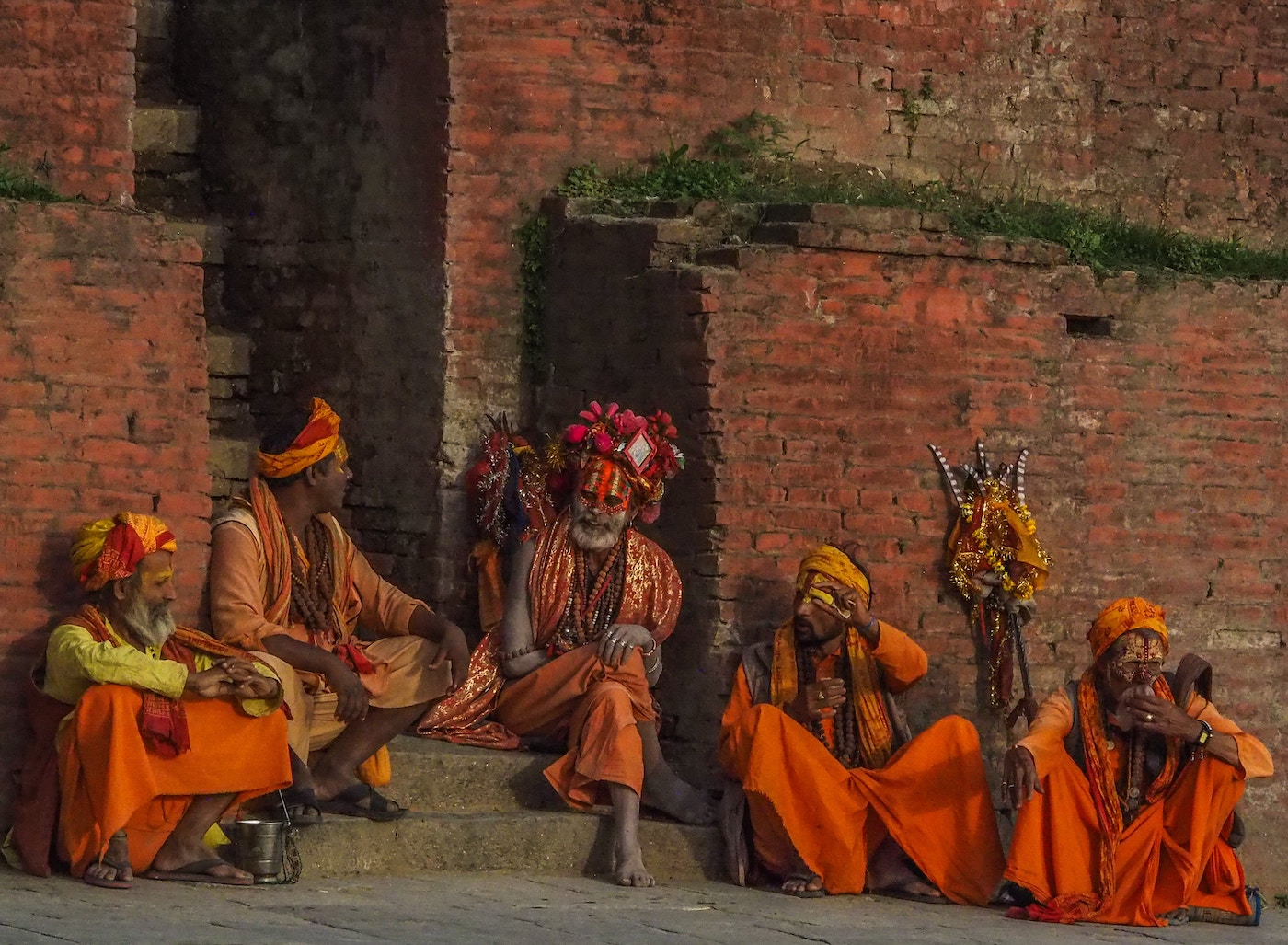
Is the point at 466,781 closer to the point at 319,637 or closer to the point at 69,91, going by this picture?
the point at 319,637

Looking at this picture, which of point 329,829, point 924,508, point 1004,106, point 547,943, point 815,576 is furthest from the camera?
point 1004,106

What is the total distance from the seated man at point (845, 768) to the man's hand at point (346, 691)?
4.37 ft

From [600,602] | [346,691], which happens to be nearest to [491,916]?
[346,691]

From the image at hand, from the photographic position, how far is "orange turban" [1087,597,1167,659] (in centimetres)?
931

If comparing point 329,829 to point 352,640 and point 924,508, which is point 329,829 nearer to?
point 352,640

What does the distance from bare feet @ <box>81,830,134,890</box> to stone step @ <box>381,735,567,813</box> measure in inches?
52.6

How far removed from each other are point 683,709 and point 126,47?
3268mm

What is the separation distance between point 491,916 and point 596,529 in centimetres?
197

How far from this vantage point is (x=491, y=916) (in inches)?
324

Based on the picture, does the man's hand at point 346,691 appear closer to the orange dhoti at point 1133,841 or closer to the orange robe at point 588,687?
the orange robe at point 588,687

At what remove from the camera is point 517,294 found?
35.0 feet

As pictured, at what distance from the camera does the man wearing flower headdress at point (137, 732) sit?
8.27m

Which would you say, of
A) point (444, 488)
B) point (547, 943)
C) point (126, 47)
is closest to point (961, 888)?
point (547, 943)

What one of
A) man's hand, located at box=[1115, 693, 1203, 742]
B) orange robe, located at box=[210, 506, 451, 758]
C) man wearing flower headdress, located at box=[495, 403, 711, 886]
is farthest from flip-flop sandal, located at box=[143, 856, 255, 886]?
man's hand, located at box=[1115, 693, 1203, 742]
